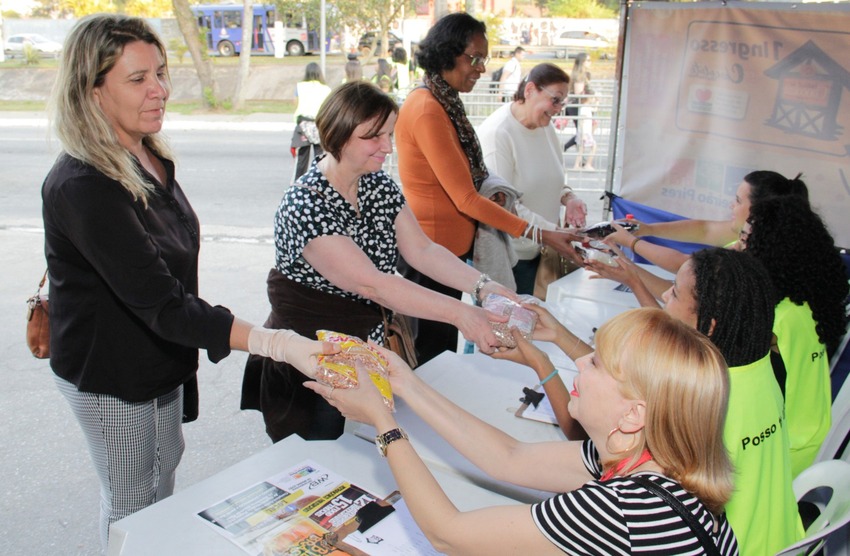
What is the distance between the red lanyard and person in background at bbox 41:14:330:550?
748 millimetres

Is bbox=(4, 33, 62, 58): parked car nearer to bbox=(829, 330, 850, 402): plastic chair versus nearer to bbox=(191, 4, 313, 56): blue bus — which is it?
bbox=(191, 4, 313, 56): blue bus

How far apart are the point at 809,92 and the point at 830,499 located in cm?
250

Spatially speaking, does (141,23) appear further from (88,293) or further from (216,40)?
(216,40)

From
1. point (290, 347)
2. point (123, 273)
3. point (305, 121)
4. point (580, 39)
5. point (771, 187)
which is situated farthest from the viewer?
point (580, 39)

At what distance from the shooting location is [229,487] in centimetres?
174

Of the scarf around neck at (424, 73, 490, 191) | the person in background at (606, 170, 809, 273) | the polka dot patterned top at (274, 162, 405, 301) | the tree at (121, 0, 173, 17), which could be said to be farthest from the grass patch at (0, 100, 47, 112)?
the polka dot patterned top at (274, 162, 405, 301)

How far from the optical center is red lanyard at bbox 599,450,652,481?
4.33ft

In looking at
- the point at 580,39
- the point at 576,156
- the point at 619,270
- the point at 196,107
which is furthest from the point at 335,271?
the point at 580,39

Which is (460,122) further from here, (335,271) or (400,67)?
(400,67)

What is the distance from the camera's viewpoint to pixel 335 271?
2.10 meters

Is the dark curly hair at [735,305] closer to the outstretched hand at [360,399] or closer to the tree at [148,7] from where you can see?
the outstretched hand at [360,399]

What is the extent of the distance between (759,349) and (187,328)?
138 cm

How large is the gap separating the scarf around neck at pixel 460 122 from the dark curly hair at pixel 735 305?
1.52 meters

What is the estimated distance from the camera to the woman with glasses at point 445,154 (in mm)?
3014
